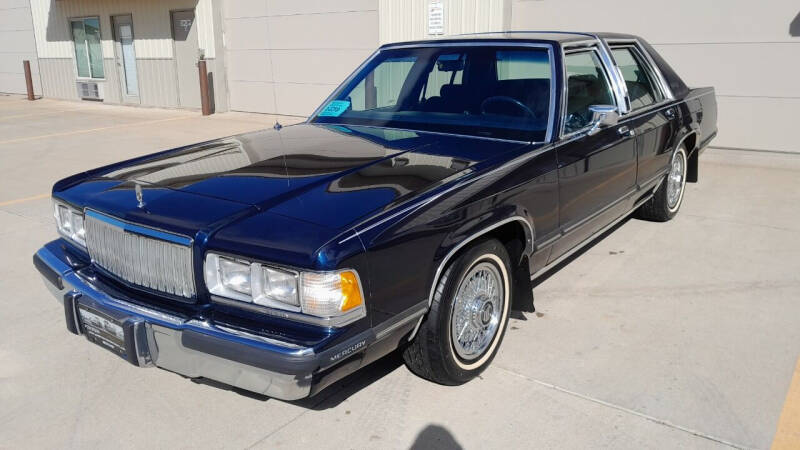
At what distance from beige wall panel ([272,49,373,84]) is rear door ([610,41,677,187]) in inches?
287

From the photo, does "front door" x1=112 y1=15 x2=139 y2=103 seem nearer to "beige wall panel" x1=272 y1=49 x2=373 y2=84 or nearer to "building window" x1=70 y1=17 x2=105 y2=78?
"building window" x1=70 y1=17 x2=105 y2=78

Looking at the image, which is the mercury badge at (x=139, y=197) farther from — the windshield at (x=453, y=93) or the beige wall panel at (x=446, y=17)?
the beige wall panel at (x=446, y=17)

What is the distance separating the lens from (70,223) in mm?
3395

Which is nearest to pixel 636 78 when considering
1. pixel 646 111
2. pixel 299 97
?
pixel 646 111

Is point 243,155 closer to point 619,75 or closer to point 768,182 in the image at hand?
point 619,75

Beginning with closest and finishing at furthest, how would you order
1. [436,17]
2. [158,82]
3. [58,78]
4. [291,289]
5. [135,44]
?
[291,289], [436,17], [158,82], [135,44], [58,78]

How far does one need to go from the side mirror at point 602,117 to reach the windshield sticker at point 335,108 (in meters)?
1.64

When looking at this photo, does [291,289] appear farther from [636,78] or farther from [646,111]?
[636,78]

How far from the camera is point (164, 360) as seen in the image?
8.97 ft

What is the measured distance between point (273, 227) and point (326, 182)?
529 mm

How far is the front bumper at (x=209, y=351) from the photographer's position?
2426 millimetres

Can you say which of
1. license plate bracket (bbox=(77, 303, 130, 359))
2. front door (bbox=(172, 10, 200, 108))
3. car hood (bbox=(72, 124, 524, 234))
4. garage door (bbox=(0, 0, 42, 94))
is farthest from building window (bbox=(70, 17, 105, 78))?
license plate bracket (bbox=(77, 303, 130, 359))

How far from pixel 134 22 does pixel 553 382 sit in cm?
1604

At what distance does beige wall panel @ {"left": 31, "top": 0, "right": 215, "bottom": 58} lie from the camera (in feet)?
48.2
